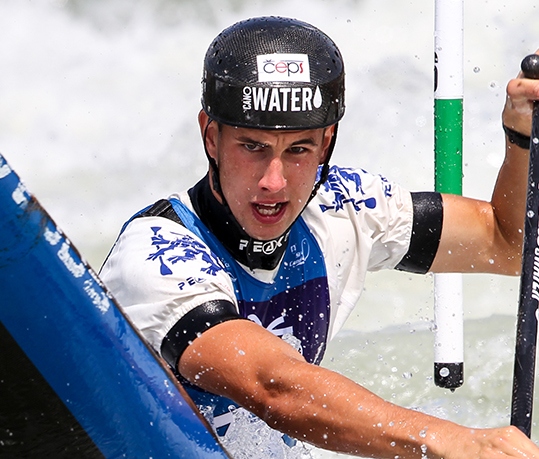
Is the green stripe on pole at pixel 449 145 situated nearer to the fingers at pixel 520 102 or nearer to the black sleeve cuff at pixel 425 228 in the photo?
the black sleeve cuff at pixel 425 228

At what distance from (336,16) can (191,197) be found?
164 inches

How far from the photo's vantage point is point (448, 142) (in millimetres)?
3355

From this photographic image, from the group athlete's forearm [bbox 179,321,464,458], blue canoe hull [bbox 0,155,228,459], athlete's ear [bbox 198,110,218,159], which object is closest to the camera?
blue canoe hull [bbox 0,155,228,459]

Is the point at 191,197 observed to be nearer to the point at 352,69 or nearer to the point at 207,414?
the point at 207,414

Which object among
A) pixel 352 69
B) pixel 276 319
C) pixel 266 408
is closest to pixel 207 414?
pixel 276 319

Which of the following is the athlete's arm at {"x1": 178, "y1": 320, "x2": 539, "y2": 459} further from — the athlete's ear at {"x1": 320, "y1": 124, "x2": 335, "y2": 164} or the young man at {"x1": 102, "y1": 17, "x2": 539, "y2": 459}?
→ the athlete's ear at {"x1": 320, "y1": 124, "x2": 335, "y2": 164}

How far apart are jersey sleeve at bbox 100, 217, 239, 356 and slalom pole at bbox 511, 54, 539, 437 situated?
58 cm

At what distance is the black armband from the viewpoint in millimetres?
2558

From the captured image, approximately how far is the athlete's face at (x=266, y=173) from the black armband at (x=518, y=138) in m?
0.53

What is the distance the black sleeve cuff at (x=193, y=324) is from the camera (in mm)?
2031

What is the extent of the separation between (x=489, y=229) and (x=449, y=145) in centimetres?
67

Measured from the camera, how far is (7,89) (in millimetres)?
5980

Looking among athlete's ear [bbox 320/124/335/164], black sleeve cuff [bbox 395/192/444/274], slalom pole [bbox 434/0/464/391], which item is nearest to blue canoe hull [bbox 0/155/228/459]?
athlete's ear [bbox 320/124/335/164]

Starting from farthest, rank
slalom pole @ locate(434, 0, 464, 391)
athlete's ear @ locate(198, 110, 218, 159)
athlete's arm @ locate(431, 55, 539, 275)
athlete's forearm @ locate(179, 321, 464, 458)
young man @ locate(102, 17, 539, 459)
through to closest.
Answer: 1. slalom pole @ locate(434, 0, 464, 391)
2. athlete's arm @ locate(431, 55, 539, 275)
3. athlete's ear @ locate(198, 110, 218, 159)
4. young man @ locate(102, 17, 539, 459)
5. athlete's forearm @ locate(179, 321, 464, 458)
